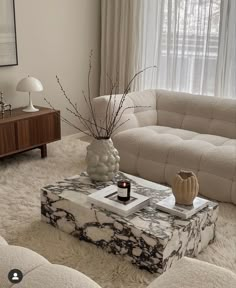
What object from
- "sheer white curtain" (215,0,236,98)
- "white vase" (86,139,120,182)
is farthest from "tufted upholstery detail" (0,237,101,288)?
"sheer white curtain" (215,0,236,98)

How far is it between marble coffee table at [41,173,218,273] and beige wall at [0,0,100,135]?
6.38 feet

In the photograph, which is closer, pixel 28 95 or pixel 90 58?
pixel 28 95

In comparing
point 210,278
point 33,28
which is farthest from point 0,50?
point 210,278

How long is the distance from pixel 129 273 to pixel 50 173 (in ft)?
5.53

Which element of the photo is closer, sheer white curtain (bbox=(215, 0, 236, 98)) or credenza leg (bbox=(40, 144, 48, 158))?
sheer white curtain (bbox=(215, 0, 236, 98))

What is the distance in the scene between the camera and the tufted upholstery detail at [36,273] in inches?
43.6

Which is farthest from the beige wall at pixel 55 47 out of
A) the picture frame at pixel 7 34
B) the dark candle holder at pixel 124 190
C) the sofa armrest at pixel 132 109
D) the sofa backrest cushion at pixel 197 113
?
the dark candle holder at pixel 124 190

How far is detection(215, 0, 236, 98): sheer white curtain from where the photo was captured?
382 cm

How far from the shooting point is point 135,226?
80.6 inches

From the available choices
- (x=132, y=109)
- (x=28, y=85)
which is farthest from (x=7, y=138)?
(x=132, y=109)

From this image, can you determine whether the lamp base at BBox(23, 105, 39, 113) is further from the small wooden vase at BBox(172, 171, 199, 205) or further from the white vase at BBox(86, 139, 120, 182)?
the small wooden vase at BBox(172, 171, 199, 205)

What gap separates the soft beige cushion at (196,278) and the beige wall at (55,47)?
3219mm

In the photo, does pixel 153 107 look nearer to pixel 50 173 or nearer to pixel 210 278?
pixel 50 173

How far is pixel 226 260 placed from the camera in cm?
221
